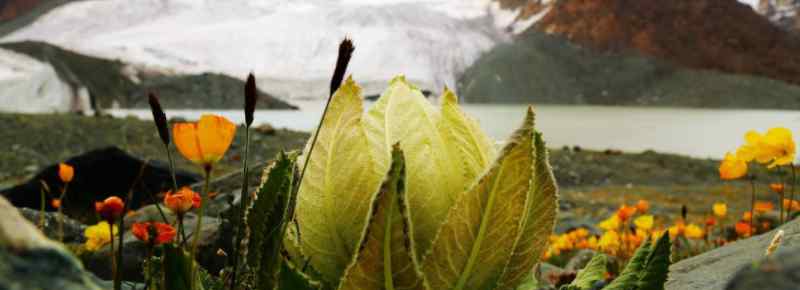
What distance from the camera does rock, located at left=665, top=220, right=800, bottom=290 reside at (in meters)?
1.23

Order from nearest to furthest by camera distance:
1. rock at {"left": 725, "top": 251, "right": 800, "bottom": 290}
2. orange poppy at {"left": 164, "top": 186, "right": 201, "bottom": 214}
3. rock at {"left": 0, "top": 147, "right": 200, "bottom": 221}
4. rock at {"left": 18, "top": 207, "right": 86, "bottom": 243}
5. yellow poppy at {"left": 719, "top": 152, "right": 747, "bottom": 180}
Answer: rock at {"left": 725, "top": 251, "right": 800, "bottom": 290}
orange poppy at {"left": 164, "top": 186, "right": 201, "bottom": 214}
yellow poppy at {"left": 719, "top": 152, "right": 747, "bottom": 180}
rock at {"left": 18, "top": 207, "right": 86, "bottom": 243}
rock at {"left": 0, "top": 147, "right": 200, "bottom": 221}

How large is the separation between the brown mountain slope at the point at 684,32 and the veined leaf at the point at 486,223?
122314 mm

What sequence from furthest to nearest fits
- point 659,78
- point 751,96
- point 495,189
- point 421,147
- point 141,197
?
point 659,78 < point 751,96 < point 141,197 < point 421,147 < point 495,189

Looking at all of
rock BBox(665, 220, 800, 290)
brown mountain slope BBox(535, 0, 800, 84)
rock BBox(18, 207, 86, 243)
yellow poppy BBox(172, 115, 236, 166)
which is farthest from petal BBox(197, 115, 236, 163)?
brown mountain slope BBox(535, 0, 800, 84)

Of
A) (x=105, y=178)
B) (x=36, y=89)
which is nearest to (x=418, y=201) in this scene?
(x=105, y=178)

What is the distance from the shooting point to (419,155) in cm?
95

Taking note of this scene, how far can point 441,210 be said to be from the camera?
945mm

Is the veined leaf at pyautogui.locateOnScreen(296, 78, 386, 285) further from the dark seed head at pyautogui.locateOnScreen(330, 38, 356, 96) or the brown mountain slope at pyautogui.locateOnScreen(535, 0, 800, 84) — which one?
the brown mountain slope at pyautogui.locateOnScreen(535, 0, 800, 84)

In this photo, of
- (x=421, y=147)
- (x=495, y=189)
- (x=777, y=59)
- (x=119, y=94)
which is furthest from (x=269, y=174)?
(x=777, y=59)

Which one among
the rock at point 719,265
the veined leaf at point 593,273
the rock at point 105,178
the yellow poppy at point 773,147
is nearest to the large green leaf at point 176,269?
the veined leaf at point 593,273

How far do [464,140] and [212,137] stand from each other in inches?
14.2

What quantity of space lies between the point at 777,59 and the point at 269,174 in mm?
153613

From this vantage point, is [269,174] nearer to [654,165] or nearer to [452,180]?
[452,180]

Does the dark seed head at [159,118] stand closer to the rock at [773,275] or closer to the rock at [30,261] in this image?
the rock at [30,261]
